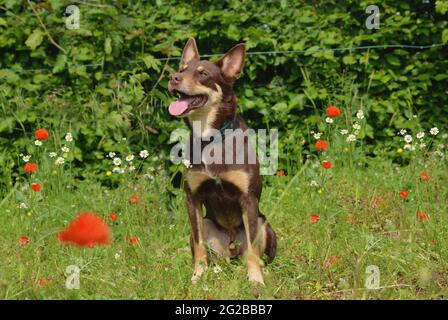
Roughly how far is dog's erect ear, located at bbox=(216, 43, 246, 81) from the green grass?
0.76m

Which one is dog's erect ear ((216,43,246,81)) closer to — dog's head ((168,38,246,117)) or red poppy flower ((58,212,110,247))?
dog's head ((168,38,246,117))

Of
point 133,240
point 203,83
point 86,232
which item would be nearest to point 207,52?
point 203,83

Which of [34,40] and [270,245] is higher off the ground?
[34,40]

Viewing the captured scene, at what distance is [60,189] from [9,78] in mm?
1233

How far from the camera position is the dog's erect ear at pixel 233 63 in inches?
160

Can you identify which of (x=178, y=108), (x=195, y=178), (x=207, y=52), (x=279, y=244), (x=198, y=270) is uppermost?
(x=178, y=108)

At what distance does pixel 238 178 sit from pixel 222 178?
0.09m

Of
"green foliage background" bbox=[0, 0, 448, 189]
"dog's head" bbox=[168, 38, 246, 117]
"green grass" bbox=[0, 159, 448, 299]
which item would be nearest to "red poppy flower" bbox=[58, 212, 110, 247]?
"green grass" bbox=[0, 159, 448, 299]

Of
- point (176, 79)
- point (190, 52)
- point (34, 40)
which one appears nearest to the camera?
point (176, 79)

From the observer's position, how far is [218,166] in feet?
12.9

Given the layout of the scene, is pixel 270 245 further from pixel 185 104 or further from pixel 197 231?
pixel 185 104

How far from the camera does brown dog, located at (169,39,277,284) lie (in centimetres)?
393

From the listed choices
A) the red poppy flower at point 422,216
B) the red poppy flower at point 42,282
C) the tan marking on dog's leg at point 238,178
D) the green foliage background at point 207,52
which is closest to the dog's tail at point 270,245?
the tan marking on dog's leg at point 238,178

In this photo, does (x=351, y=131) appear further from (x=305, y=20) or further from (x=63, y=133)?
(x=63, y=133)
